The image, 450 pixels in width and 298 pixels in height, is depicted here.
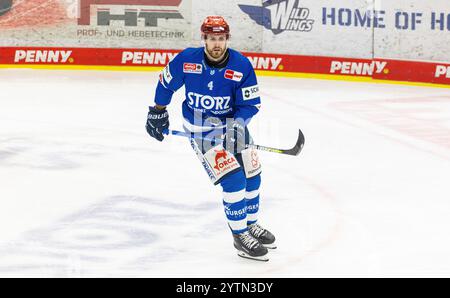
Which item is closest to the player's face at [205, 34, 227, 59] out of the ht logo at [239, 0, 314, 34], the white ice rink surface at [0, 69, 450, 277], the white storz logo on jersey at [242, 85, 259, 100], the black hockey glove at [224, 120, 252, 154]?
the white storz logo on jersey at [242, 85, 259, 100]

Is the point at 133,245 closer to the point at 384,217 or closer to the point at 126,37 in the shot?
the point at 384,217

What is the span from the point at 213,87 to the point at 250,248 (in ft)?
3.23

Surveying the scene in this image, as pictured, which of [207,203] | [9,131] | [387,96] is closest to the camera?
[207,203]

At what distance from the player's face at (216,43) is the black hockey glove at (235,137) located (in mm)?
433

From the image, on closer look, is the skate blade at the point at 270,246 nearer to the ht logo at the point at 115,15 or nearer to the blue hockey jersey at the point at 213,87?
the blue hockey jersey at the point at 213,87

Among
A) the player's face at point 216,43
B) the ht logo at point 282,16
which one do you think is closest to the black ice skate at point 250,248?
the player's face at point 216,43

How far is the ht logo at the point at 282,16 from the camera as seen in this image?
14.0 metres

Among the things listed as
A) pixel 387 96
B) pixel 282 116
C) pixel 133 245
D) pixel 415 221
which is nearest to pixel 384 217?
pixel 415 221

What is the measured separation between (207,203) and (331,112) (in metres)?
4.40

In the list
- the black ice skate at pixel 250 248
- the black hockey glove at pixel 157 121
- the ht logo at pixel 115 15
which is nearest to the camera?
the black ice skate at pixel 250 248

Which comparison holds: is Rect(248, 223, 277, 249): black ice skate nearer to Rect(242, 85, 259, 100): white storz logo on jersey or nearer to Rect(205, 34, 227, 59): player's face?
Rect(242, 85, 259, 100): white storz logo on jersey

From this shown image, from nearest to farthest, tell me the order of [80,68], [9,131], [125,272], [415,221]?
[125,272] < [415,221] < [9,131] < [80,68]

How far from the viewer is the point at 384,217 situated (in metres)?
6.89

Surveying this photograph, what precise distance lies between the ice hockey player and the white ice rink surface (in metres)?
0.33
